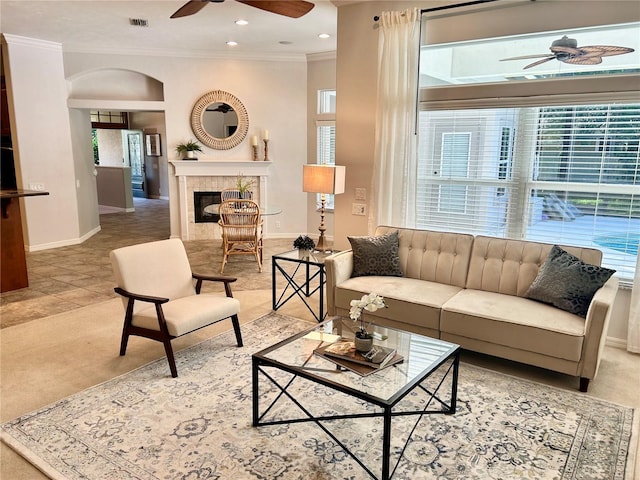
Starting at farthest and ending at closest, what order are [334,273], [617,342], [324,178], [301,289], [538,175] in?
[301,289]
[324,178]
[538,175]
[334,273]
[617,342]

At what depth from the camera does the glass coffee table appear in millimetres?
2180

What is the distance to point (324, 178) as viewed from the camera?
4.39 metres

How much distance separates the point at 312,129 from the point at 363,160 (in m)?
3.40

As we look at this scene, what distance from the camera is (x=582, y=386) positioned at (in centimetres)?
301

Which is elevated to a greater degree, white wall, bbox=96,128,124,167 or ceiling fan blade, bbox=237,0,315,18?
ceiling fan blade, bbox=237,0,315,18

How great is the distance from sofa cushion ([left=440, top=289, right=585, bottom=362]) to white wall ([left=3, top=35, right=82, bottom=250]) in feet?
20.8

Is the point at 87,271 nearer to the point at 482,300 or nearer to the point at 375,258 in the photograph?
the point at 375,258

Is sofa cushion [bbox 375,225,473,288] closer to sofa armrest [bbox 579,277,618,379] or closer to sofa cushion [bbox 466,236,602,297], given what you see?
sofa cushion [bbox 466,236,602,297]

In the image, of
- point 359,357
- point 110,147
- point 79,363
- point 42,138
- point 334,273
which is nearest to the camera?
point 359,357

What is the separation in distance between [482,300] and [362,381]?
61.7 inches

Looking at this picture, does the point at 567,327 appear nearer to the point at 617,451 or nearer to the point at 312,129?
the point at 617,451

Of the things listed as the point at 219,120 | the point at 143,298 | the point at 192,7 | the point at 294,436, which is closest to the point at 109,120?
the point at 219,120

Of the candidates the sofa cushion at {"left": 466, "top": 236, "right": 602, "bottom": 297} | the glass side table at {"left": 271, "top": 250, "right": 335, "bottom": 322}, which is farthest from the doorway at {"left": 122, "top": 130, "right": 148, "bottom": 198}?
the sofa cushion at {"left": 466, "top": 236, "right": 602, "bottom": 297}

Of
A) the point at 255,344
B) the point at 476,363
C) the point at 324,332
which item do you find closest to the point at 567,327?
the point at 476,363
